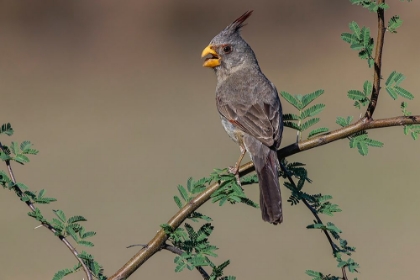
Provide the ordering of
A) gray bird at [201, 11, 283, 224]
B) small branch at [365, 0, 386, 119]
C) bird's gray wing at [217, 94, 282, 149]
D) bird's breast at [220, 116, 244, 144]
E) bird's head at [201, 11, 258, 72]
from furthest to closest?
bird's head at [201, 11, 258, 72] → bird's breast at [220, 116, 244, 144] → bird's gray wing at [217, 94, 282, 149] → gray bird at [201, 11, 283, 224] → small branch at [365, 0, 386, 119]

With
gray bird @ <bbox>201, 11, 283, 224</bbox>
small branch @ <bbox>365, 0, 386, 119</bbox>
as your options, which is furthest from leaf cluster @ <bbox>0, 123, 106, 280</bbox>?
small branch @ <bbox>365, 0, 386, 119</bbox>

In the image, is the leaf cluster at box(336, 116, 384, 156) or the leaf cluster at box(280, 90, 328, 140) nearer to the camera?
the leaf cluster at box(336, 116, 384, 156)

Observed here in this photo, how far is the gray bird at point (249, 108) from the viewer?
381cm

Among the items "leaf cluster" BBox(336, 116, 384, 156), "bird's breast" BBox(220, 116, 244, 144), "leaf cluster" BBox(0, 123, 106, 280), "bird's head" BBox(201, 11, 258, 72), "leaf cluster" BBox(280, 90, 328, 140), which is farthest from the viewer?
"bird's head" BBox(201, 11, 258, 72)

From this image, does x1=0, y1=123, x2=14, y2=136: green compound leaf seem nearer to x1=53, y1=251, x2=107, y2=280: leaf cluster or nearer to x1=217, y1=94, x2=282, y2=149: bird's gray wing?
x1=53, y1=251, x2=107, y2=280: leaf cluster

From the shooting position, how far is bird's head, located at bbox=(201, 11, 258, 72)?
5250 mm

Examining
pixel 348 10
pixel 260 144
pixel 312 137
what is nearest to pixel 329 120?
pixel 348 10

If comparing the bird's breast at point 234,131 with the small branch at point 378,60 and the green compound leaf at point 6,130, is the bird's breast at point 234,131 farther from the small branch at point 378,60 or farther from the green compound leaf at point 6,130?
the green compound leaf at point 6,130

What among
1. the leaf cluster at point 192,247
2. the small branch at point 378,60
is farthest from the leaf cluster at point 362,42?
the leaf cluster at point 192,247

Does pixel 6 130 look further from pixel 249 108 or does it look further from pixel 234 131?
pixel 249 108

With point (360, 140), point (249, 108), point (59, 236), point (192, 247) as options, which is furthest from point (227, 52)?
point (59, 236)

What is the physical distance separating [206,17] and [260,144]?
12.5 metres

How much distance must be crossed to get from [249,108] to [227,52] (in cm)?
83

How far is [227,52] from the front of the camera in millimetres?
5324
